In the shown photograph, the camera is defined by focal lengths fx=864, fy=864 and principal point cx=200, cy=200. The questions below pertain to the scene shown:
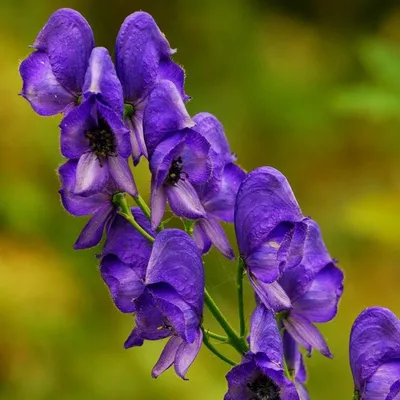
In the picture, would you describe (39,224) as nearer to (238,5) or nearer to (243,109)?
(243,109)

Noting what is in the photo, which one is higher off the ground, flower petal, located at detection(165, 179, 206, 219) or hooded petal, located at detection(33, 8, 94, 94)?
hooded petal, located at detection(33, 8, 94, 94)

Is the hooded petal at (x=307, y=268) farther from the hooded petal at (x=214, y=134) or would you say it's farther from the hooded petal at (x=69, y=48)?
the hooded petal at (x=69, y=48)

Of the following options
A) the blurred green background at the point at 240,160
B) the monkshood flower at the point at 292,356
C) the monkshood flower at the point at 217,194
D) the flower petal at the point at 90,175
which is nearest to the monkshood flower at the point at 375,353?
the monkshood flower at the point at 292,356

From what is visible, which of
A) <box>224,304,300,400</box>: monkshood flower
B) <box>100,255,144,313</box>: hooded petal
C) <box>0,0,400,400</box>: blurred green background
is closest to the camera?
<box>224,304,300,400</box>: monkshood flower

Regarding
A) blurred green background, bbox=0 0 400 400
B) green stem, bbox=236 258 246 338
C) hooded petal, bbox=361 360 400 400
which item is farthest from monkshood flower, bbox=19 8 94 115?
blurred green background, bbox=0 0 400 400

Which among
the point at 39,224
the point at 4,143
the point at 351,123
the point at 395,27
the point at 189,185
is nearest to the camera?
the point at 189,185

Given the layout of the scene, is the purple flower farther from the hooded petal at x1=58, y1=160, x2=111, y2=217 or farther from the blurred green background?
the blurred green background

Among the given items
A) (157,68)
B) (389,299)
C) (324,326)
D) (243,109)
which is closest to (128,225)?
(157,68)
